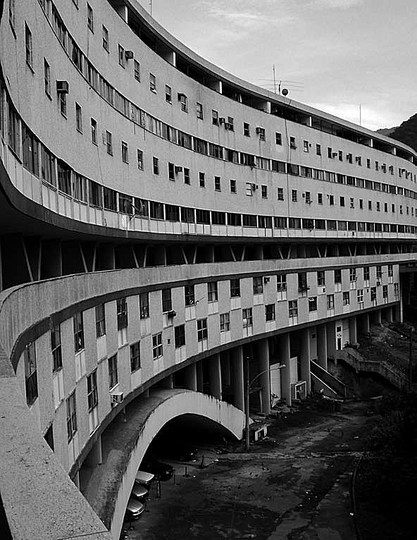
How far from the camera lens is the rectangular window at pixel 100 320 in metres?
20.0

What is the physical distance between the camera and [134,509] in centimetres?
2592

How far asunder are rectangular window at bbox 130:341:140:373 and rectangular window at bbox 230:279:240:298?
13.3 m

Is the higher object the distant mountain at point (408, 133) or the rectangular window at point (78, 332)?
the distant mountain at point (408, 133)

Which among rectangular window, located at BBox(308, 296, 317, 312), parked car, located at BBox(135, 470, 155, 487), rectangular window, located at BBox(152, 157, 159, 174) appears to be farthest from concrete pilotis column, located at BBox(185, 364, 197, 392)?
rectangular window, located at BBox(308, 296, 317, 312)

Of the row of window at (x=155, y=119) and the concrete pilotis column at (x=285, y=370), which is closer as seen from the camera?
the row of window at (x=155, y=119)

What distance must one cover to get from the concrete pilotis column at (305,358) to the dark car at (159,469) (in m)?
19.2

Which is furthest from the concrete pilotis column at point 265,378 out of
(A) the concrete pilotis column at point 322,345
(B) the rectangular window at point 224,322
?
(A) the concrete pilotis column at point 322,345

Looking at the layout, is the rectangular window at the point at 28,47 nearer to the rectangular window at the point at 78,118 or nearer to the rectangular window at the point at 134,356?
the rectangular window at the point at 78,118

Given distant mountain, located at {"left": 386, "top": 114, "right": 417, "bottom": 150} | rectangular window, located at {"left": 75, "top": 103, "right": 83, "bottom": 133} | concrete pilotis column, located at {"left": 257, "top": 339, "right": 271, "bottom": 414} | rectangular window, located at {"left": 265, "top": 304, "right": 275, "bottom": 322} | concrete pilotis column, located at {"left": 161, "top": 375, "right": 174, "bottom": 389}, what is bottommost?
concrete pilotis column, located at {"left": 257, "top": 339, "right": 271, "bottom": 414}

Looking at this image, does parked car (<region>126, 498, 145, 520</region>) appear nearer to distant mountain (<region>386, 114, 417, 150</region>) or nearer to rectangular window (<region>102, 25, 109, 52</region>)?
rectangular window (<region>102, 25, 109, 52</region>)

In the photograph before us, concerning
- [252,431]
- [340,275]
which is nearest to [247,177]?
[340,275]

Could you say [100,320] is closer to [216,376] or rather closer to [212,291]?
[212,291]

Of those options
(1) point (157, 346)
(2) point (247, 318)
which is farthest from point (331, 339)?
(1) point (157, 346)

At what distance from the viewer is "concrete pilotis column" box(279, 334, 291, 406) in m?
46.5
